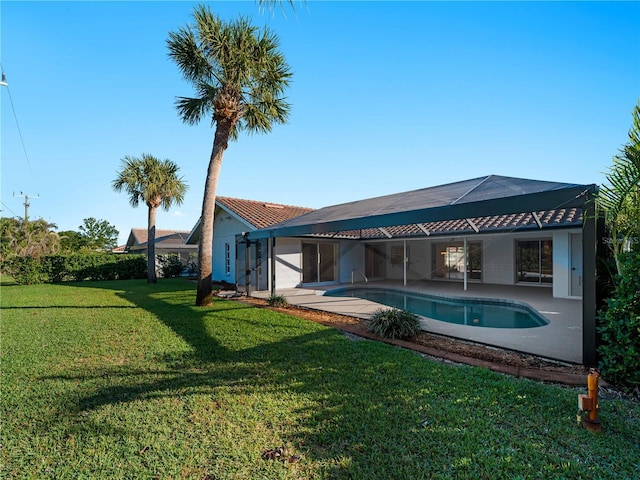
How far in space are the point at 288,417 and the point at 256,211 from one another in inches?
604

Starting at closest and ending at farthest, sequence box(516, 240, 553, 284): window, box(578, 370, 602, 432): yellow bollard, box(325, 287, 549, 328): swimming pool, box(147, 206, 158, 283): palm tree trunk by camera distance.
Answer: box(578, 370, 602, 432): yellow bollard, box(325, 287, 549, 328): swimming pool, box(516, 240, 553, 284): window, box(147, 206, 158, 283): palm tree trunk

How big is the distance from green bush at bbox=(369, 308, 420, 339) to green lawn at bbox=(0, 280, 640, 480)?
0.63m

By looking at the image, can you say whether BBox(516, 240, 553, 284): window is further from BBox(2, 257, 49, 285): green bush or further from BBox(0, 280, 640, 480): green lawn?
BBox(2, 257, 49, 285): green bush

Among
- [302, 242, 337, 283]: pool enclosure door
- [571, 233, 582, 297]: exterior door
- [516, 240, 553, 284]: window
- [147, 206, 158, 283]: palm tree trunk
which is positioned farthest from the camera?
[147, 206, 158, 283]: palm tree trunk

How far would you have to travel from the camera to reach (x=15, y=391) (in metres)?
4.55

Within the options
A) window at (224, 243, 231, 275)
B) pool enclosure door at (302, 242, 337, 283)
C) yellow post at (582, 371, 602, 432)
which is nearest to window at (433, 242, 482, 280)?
pool enclosure door at (302, 242, 337, 283)

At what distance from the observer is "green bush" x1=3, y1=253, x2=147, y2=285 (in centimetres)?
1986

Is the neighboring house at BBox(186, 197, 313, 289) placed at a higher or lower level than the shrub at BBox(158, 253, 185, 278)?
higher

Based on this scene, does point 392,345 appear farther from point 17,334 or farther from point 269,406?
point 17,334

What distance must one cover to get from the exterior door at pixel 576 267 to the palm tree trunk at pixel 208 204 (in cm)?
1405

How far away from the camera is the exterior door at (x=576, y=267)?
12805 mm

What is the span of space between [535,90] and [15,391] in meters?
14.2

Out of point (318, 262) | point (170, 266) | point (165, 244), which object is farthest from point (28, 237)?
point (318, 262)

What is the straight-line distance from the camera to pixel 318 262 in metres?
18.3
